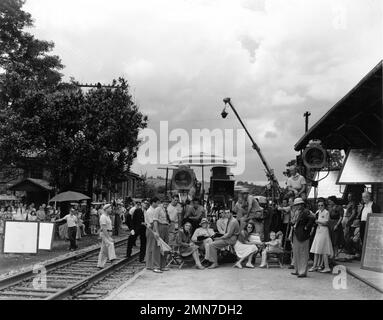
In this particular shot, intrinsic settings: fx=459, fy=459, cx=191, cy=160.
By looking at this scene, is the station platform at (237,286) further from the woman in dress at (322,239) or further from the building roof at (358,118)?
the building roof at (358,118)

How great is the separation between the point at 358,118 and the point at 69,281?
8451mm

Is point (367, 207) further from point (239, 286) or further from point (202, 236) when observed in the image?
point (202, 236)

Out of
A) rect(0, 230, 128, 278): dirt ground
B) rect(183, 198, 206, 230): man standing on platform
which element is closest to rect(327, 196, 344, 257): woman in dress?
rect(183, 198, 206, 230): man standing on platform

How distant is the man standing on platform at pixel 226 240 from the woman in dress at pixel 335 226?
7.54 feet

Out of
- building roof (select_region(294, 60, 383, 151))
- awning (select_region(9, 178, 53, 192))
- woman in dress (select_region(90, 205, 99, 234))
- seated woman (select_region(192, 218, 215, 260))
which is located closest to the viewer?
building roof (select_region(294, 60, 383, 151))

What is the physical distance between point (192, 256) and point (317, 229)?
10.4 ft

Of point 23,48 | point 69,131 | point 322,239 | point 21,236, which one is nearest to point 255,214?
point 322,239

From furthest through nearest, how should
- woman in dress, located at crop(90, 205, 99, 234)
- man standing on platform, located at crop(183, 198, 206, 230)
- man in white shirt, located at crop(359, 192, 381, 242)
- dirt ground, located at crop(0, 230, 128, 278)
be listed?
woman in dress, located at crop(90, 205, 99, 234) → man standing on platform, located at crop(183, 198, 206, 230) → dirt ground, located at crop(0, 230, 128, 278) → man in white shirt, located at crop(359, 192, 381, 242)

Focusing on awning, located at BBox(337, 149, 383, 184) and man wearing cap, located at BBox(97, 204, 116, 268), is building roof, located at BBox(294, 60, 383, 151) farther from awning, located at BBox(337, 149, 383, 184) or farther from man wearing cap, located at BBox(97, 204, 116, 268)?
man wearing cap, located at BBox(97, 204, 116, 268)

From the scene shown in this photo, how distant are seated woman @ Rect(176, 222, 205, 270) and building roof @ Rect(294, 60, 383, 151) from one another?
4.54 metres

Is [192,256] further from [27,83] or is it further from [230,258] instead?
[27,83]

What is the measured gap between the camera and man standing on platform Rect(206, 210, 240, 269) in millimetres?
11305

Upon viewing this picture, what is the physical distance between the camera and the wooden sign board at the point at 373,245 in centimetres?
845
